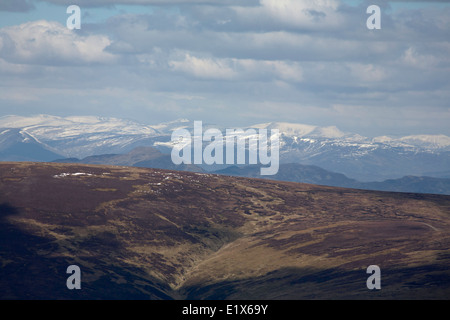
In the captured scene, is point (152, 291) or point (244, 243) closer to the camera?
point (152, 291)

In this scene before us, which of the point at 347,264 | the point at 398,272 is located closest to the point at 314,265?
the point at 347,264

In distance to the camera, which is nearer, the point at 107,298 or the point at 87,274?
the point at 107,298

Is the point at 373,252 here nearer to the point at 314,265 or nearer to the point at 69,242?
the point at 314,265

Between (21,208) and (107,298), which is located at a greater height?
(21,208)
